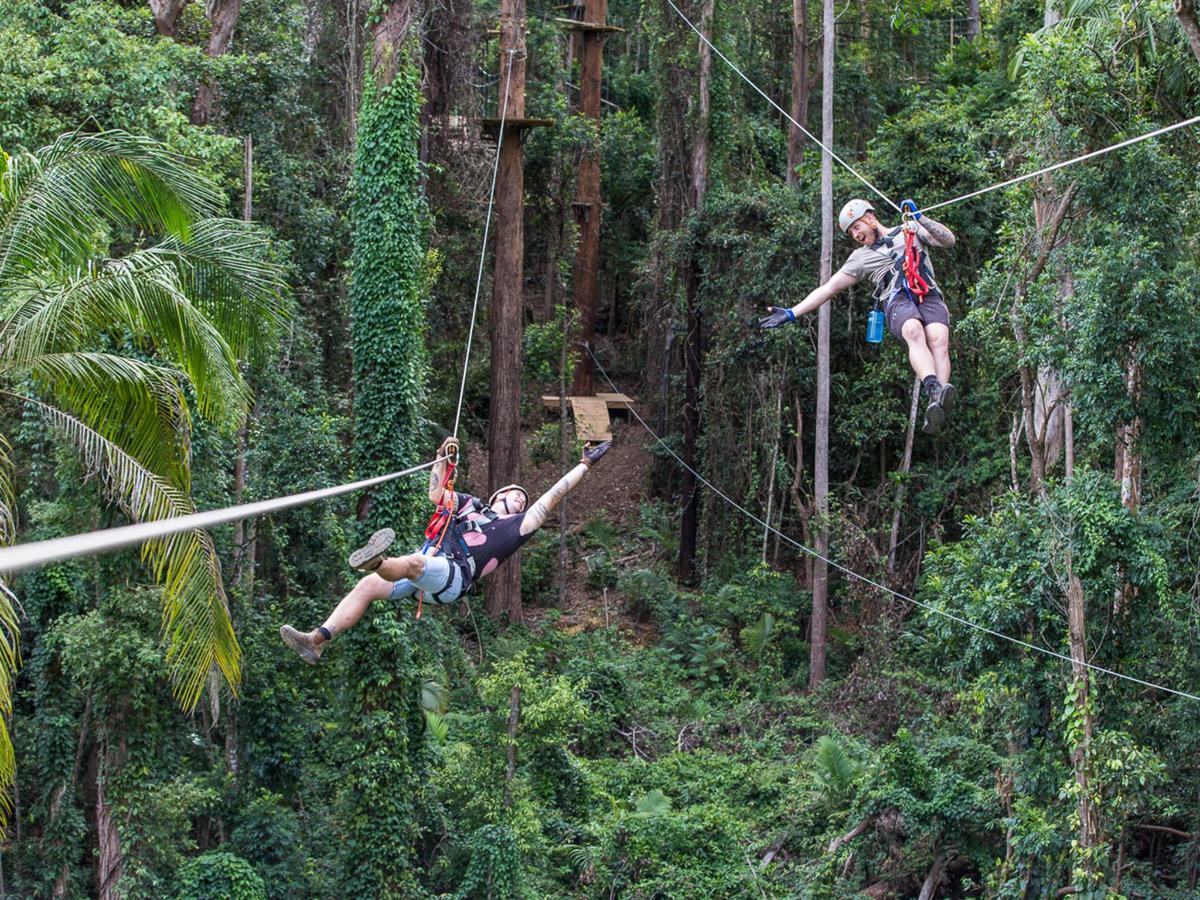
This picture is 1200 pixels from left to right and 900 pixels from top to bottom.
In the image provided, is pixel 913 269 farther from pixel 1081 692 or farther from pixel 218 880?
pixel 218 880

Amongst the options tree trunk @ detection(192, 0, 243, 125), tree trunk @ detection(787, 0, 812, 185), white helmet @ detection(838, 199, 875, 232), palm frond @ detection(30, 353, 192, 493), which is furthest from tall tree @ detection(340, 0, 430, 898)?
tree trunk @ detection(787, 0, 812, 185)

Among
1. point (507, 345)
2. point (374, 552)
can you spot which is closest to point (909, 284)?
point (374, 552)

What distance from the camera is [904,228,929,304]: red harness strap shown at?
24.3 feet

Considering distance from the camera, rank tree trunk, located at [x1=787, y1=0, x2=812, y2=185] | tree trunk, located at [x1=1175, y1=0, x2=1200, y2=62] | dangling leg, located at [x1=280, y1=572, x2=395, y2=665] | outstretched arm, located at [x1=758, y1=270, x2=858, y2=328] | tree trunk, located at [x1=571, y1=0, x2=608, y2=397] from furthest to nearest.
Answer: tree trunk, located at [x1=571, y1=0, x2=608, y2=397]
tree trunk, located at [x1=787, y1=0, x2=812, y2=185]
tree trunk, located at [x1=1175, y1=0, x2=1200, y2=62]
dangling leg, located at [x1=280, y1=572, x2=395, y2=665]
outstretched arm, located at [x1=758, y1=270, x2=858, y2=328]

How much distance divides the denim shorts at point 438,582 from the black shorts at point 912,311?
8.69 ft

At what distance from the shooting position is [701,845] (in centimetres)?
1292

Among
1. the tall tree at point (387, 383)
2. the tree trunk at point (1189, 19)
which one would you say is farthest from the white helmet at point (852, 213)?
the tall tree at point (387, 383)

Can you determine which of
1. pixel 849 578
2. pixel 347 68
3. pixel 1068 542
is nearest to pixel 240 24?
pixel 347 68

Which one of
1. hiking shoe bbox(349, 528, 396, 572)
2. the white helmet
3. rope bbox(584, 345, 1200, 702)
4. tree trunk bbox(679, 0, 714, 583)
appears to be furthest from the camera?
tree trunk bbox(679, 0, 714, 583)

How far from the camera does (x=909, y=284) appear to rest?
741 cm

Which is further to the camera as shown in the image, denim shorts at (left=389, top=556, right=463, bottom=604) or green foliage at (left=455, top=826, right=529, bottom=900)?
green foliage at (left=455, top=826, right=529, bottom=900)

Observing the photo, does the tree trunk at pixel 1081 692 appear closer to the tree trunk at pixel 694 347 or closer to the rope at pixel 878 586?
the rope at pixel 878 586

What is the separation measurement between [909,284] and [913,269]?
3.4 inches

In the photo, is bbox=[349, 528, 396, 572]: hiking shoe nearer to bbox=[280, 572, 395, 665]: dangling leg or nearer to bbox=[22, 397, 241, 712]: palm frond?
bbox=[280, 572, 395, 665]: dangling leg
